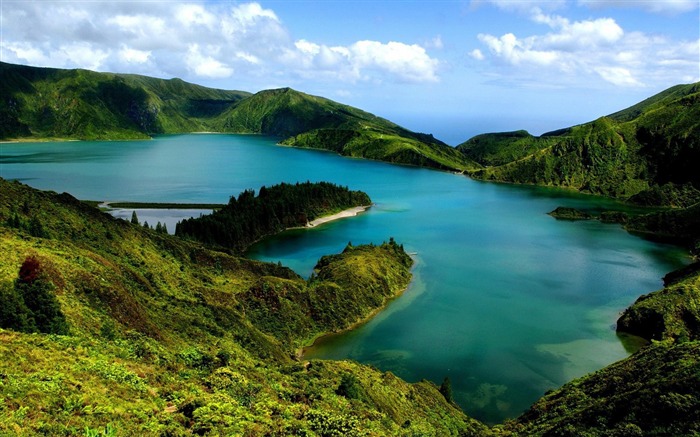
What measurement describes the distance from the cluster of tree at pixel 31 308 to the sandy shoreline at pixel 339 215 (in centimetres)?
12290

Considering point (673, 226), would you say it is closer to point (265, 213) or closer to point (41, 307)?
point (265, 213)

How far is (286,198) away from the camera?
162 m

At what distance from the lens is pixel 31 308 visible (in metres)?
35.1

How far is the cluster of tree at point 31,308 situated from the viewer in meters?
33.5

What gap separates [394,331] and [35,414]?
2502 inches

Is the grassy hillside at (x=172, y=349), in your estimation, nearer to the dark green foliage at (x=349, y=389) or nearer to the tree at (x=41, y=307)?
the dark green foliage at (x=349, y=389)

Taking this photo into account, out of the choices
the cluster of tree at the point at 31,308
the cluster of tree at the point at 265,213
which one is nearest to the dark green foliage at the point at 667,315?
the cluster of tree at the point at 31,308

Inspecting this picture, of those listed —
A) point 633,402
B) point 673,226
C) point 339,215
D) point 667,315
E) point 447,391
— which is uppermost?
point 673,226

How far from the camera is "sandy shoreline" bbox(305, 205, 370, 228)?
533 feet

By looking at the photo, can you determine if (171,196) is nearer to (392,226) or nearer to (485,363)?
(392,226)

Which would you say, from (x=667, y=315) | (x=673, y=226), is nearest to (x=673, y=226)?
(x=673, y=226)

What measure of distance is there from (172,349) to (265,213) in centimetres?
10824

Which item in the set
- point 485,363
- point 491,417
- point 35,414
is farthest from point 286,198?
point 35,414

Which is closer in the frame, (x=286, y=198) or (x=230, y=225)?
(x=230, y=225)
